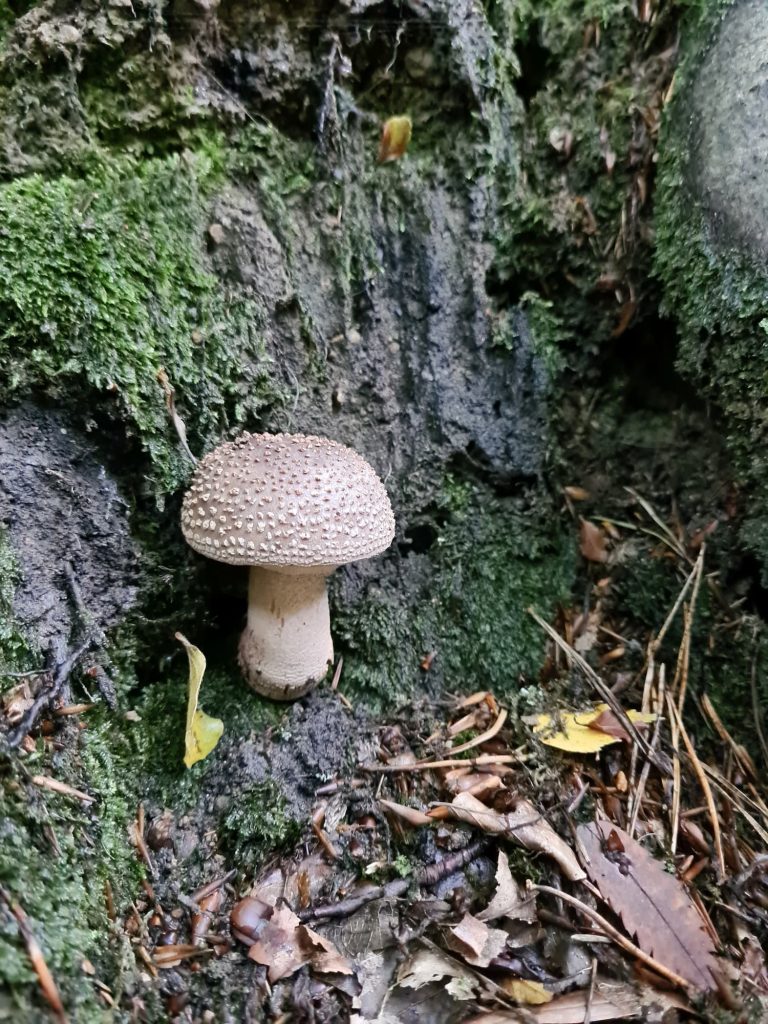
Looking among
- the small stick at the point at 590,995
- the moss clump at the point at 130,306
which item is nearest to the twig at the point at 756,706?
the small stick at the point at 590,995

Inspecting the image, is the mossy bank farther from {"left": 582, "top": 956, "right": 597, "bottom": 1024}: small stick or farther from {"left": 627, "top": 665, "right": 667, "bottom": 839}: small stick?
{"left": 582, "top": 956, "right": 597, "bottom": 1024}: small stick

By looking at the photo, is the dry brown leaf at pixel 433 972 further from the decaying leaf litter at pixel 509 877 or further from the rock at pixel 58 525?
the rock at pixel 58 525

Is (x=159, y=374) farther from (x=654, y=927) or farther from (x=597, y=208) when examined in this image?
(x=654, y=927)

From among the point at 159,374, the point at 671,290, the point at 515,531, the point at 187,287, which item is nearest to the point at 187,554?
the point at 159,374

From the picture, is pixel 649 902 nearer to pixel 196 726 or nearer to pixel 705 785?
pixel 705 785

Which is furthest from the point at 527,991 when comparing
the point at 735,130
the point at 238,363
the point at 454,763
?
the point at 735,130

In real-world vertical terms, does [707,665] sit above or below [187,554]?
below
